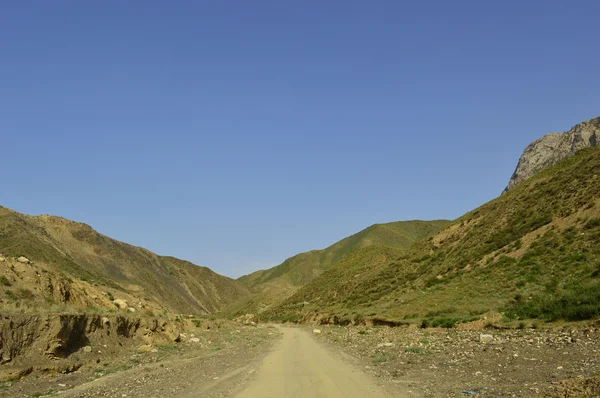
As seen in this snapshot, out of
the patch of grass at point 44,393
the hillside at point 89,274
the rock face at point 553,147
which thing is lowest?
the patch of grass at point 44,393

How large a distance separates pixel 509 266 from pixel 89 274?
67.5 m

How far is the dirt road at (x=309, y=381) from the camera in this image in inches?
430

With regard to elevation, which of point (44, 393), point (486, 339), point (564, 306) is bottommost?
point (486, 339)

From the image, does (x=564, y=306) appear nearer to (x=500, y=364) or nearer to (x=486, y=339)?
(x=486, y=339)

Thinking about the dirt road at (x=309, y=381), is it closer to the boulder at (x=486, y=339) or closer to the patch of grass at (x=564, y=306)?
the boulder at (x=486, y=339)

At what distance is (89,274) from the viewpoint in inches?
2886

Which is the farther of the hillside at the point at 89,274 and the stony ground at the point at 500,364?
the hillside at the point at 89,274

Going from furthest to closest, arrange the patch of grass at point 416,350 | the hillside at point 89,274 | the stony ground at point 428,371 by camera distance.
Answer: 1. the hillside at point 89,274
2. the patch of grass at point 416,350
3. the stony ground at point 428,371

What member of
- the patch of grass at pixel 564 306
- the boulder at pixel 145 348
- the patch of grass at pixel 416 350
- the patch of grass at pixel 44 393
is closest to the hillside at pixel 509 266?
the patch of grass at pixel 564 306

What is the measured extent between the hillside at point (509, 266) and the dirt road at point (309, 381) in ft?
36.2

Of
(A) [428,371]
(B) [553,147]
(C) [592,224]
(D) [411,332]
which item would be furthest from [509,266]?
(B) [553,147]

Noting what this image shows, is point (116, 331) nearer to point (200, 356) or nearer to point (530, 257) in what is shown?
point (200, 356)

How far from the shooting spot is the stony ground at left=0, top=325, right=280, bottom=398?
1220 cm

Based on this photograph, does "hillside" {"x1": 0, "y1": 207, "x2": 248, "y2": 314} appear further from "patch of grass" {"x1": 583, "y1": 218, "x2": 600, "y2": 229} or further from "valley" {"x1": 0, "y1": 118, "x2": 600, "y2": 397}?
"patch of grass" {"x1": 583, "y1": 218, "x2": 600, "y2": 229}
